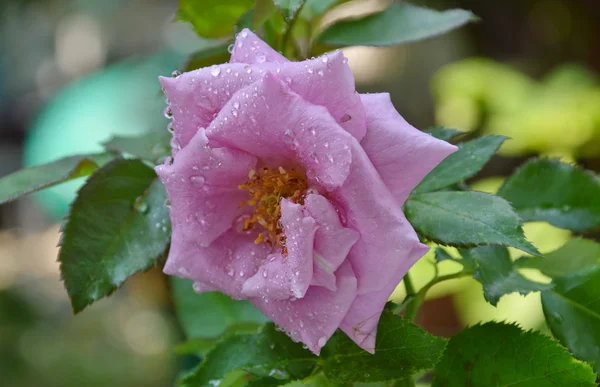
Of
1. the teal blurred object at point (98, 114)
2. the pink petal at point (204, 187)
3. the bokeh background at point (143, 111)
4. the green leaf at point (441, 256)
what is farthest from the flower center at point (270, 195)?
the teal blurred object at point (98, 114)

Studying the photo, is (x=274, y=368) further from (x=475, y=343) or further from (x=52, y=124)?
(x=52, y=124)

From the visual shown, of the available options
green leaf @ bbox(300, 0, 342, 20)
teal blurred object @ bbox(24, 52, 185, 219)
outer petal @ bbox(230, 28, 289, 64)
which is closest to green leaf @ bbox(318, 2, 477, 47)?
green leaf @ bbox(300, 0, 342, 20)

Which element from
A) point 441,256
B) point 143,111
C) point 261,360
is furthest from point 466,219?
point 143,111

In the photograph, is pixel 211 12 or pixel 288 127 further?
pixel 211 12

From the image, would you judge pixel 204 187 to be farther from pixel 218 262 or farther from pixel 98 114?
pixel 98 114

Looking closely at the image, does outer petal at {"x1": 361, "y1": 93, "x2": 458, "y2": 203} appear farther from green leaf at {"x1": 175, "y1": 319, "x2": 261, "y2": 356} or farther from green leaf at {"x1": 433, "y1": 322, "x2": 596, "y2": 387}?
green leaf at {"x1": 175, "y1": 319, "x2": 261, "y2": 356}

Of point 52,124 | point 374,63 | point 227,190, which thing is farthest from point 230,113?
point 374,63
